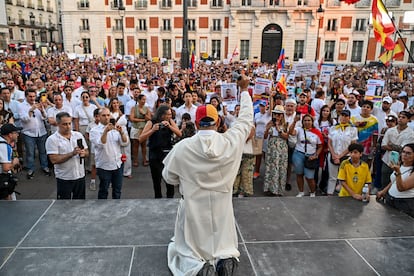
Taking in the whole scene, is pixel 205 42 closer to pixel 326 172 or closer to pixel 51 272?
pixel 326 172

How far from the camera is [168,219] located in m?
4.43

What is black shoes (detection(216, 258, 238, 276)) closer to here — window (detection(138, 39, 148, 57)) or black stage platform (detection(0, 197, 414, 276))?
black stage platform (detection(0, 197, 414, 276))

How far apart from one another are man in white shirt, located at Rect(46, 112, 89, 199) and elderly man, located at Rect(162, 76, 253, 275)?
248 cm

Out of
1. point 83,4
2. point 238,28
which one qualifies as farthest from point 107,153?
point 83,4

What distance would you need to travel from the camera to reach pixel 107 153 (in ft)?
18.0

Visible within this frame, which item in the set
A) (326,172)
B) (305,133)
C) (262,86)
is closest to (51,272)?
(305,133)

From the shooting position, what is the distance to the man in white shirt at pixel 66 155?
4.96 m

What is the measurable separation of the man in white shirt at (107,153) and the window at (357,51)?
147ft

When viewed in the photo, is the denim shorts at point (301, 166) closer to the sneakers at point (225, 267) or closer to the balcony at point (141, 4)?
the sneakers at point (225, 267)

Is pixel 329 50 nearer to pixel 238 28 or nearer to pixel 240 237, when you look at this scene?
pixel 238 28

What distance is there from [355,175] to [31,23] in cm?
6593

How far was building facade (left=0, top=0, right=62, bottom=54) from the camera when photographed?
174 feet

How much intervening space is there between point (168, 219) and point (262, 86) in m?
5.07

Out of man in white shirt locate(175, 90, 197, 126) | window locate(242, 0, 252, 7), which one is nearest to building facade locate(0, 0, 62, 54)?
window locate(242, 0, 252, 7)
